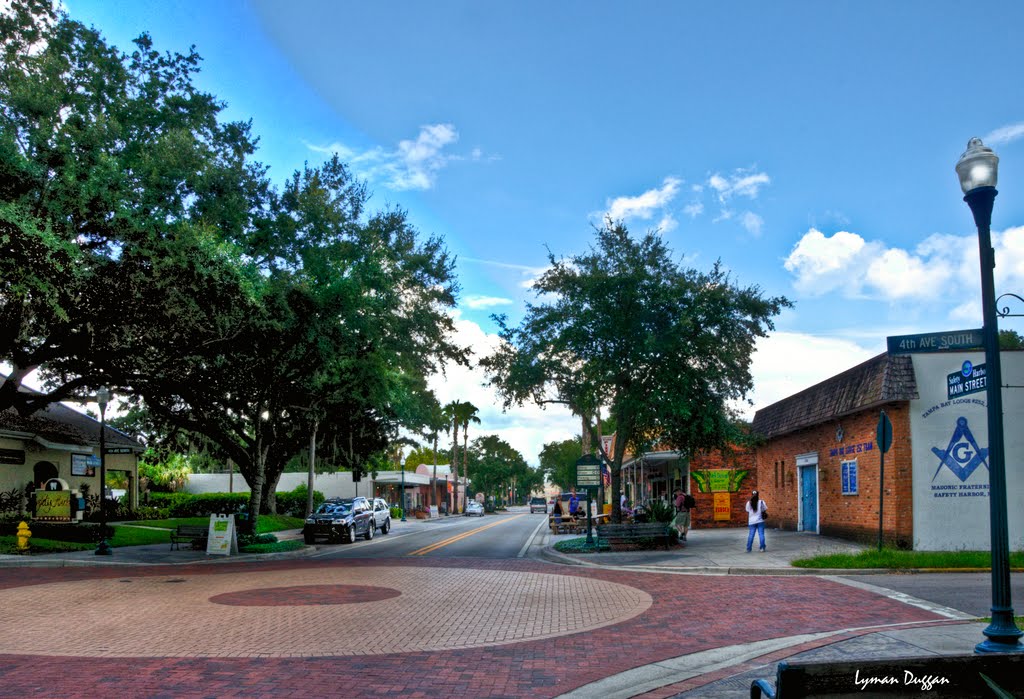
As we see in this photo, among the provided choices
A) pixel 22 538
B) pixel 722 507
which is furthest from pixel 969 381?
pixel 722 507

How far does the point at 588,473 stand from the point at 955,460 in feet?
32.8

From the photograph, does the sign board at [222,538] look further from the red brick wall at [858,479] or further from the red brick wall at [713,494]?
the red brick wall at [713,494]

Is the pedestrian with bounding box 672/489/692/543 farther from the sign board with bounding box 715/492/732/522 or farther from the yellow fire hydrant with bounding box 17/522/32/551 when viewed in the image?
the yellow fire hydrant with bounding box 17/522/32/551

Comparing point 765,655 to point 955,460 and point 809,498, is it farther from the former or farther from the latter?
point 809,498

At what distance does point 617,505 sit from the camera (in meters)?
27.0

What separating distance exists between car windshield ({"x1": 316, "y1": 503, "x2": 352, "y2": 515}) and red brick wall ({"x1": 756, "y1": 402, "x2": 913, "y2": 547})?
16.6 m

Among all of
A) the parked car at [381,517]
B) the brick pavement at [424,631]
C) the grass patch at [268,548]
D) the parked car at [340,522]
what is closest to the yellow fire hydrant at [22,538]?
the grass patch at [268,548]

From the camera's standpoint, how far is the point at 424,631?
35.1 feet

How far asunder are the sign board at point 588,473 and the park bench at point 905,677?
2113 cm

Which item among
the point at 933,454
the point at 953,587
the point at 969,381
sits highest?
the point at 969,381

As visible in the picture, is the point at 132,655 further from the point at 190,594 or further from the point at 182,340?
the point at 182,340

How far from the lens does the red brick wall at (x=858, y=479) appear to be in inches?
812

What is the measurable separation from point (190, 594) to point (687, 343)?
1520 cm

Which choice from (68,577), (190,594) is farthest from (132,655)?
(68,577)
